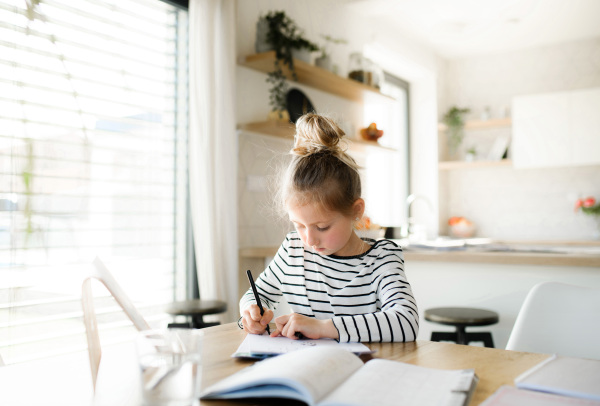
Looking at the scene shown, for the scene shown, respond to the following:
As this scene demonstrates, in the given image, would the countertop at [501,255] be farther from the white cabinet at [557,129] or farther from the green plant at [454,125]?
the green plant at [454,125]

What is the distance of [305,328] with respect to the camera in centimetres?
106

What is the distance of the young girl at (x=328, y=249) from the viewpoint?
1.28 meters

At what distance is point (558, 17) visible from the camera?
4168 millimetres

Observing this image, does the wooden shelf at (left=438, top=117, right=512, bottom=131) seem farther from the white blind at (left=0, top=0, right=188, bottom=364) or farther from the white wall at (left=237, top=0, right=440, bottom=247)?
the white blind at (left=0, top=0, right=188, bottom=364)

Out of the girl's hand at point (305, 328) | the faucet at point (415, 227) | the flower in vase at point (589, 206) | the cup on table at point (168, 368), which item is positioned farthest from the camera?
the flower in vase at point (589, 206)

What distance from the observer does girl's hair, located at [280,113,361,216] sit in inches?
51.3

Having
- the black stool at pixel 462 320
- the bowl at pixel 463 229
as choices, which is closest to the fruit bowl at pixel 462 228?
the bowl at pixel 463 229

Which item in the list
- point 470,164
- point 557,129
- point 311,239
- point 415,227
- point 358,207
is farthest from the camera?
point 470,164

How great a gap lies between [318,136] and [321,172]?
0.09 meters

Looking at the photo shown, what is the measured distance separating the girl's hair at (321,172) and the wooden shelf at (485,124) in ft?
12.6

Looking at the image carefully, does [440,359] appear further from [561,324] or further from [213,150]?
[213,150]

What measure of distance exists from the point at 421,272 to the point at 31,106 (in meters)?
1.75

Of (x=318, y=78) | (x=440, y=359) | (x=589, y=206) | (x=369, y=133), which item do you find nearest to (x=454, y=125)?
(x=589, y=206)

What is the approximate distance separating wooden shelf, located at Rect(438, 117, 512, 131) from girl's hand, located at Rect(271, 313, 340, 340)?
166 inches
